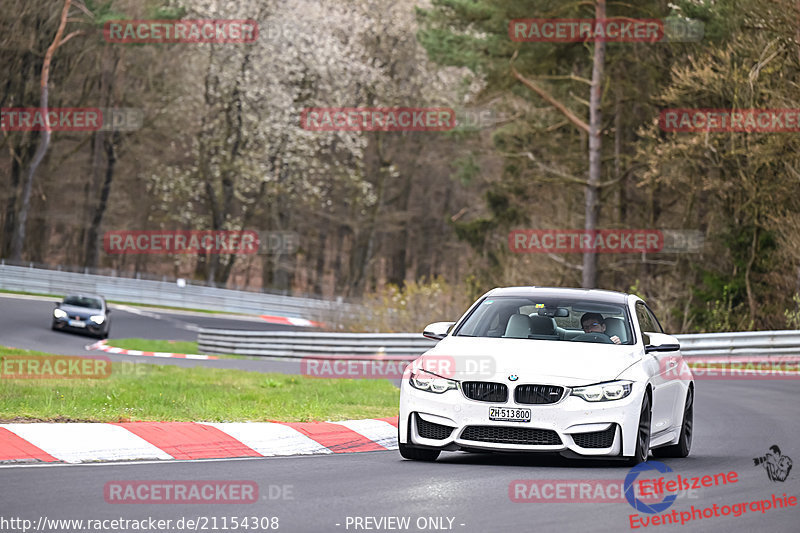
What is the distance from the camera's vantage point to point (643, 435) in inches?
401

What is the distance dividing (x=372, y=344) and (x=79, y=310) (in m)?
11.6

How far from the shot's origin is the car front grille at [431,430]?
1000 centimetres

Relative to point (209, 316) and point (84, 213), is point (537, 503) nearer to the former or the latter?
point (209, 316)

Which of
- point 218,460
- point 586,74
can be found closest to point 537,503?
point 218,460

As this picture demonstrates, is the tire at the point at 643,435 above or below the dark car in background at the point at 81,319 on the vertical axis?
above

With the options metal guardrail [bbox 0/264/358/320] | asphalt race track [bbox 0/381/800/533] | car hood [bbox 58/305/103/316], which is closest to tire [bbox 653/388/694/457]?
asphalt race track [bbox 0/381/800/533]

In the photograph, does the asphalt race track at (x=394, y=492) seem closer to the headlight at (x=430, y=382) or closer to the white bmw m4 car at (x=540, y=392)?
the white bmw m4 car at (x=540, y=392)

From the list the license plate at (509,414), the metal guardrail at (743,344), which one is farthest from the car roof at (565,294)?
the metal guardrail at (743,344)

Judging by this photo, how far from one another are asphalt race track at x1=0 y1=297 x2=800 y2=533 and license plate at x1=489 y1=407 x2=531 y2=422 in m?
0.42

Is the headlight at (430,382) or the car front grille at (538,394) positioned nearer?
the car front grille at (538,394)

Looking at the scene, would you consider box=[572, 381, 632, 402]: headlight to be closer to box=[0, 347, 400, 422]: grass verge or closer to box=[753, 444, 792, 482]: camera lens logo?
box=[753, 444, 792, 482]: camera lens logo

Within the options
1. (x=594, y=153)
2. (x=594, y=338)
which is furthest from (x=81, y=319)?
(x=594, y=338)

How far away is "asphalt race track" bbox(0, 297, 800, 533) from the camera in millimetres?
7453

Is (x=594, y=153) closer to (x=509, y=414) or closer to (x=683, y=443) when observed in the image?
(x=683, y=443)
